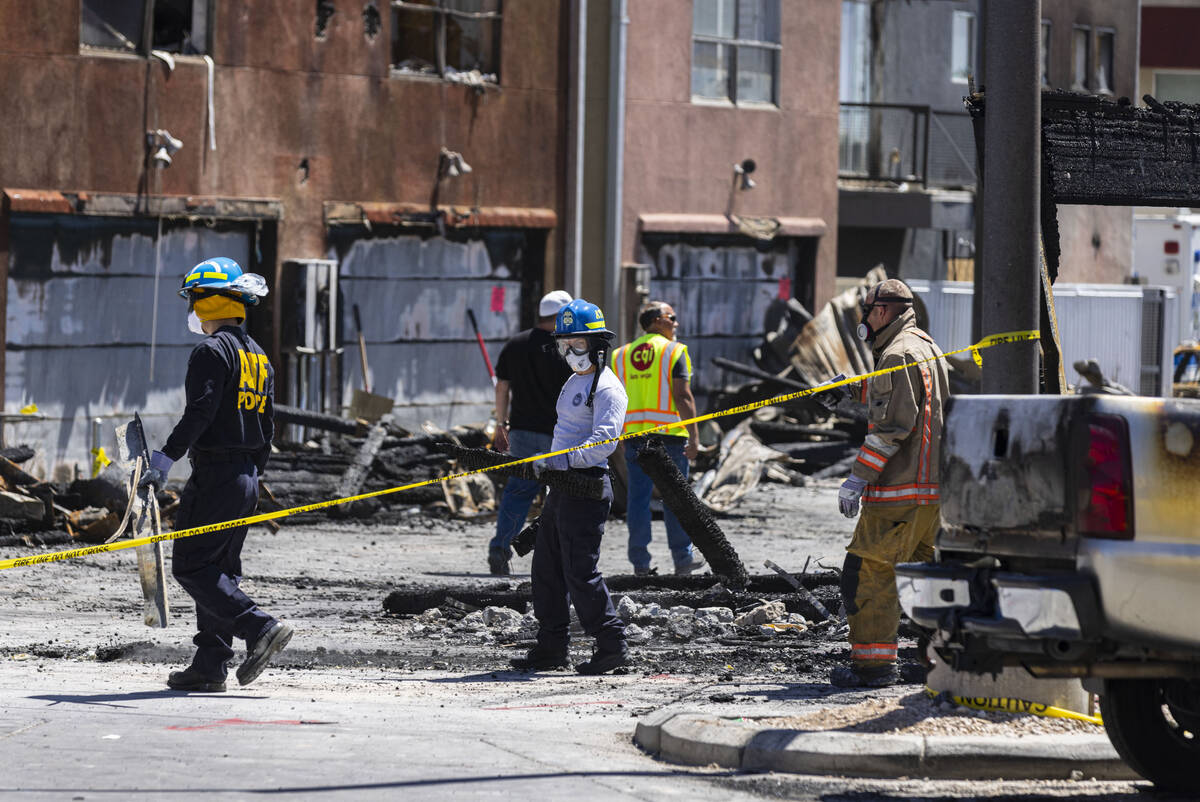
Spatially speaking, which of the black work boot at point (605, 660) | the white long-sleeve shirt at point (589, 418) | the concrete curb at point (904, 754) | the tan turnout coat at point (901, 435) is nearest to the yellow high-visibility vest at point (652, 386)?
the white long-sleeve shirt at point (589, 418)

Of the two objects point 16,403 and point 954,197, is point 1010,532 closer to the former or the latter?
point 16,403

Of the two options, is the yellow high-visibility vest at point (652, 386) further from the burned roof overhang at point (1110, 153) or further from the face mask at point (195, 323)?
the face mask at point (195, 323)

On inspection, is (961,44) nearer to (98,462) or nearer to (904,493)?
(98,462)

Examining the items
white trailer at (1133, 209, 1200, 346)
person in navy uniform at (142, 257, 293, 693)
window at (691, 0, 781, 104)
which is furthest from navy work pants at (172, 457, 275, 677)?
white trailer at (1133, 209, 1200, 346)

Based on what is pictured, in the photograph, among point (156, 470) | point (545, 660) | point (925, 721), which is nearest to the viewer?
point (925, 721)

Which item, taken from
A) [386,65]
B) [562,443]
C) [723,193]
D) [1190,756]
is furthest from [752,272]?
[1190,756]

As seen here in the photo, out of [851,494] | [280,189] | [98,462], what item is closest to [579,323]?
[851,494]

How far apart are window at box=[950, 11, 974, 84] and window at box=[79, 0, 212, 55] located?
57.7 ft

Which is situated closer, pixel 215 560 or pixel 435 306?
pixel 215 560

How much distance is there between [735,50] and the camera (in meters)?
25.6

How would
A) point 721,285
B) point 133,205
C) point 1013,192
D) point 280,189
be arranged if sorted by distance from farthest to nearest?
point 721,285
point 280,189
point 133,205
point 1013,192

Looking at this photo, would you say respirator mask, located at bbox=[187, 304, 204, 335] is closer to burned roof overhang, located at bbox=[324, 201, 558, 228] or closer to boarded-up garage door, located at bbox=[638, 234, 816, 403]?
burned roof overhang, located at bbox=[324, 201, 558, 228]

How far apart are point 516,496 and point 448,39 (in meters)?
9.95

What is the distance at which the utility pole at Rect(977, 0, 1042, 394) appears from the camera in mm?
8383
